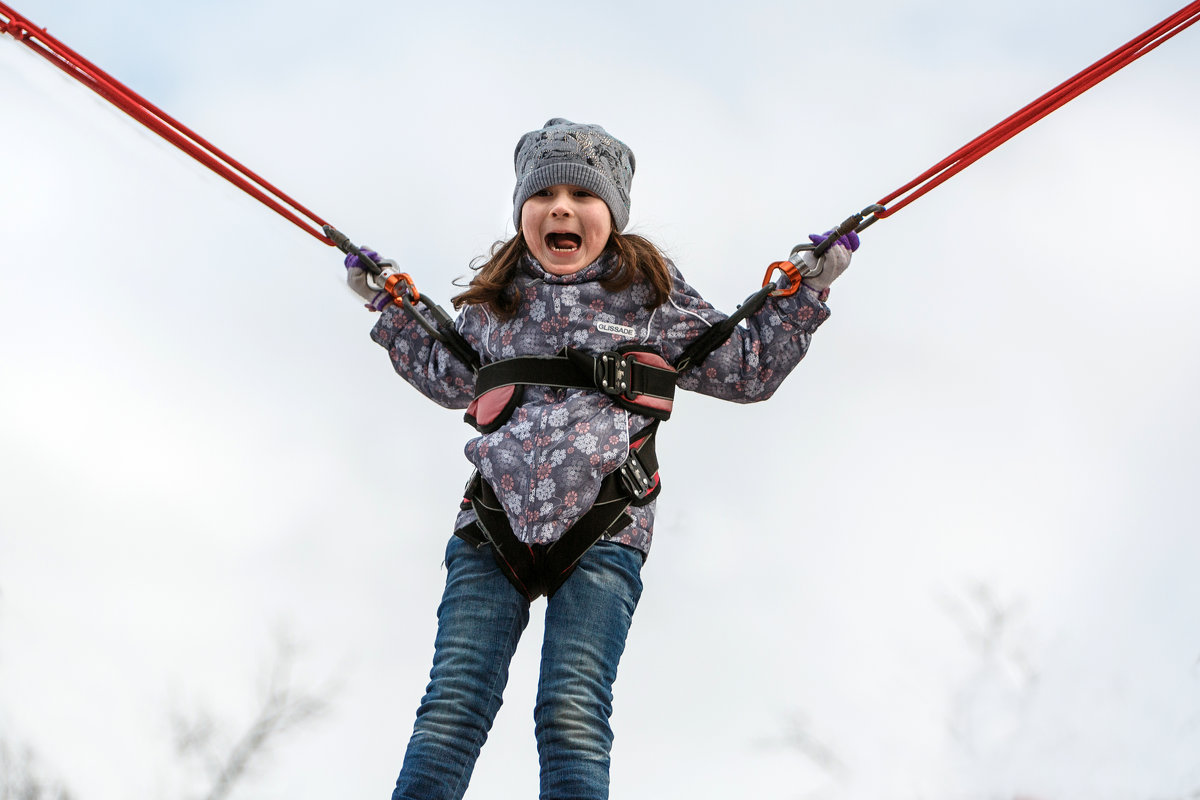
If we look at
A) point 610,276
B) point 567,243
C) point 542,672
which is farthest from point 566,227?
point 542,672

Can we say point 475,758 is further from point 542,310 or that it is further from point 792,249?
point 792,249

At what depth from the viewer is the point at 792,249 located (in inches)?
94.1

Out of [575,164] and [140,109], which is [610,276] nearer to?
[575,164]

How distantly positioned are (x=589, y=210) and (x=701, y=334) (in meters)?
0.35

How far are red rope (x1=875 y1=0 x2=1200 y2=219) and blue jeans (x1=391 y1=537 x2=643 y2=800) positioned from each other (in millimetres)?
939

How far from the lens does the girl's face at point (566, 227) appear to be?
241cm

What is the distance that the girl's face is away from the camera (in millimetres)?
2408

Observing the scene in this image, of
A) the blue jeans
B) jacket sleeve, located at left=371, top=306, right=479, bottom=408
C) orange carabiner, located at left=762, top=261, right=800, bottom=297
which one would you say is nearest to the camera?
the blue jeans

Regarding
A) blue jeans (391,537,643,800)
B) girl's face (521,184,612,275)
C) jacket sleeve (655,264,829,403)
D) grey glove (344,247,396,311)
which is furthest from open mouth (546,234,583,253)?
blue jeans (391,537,643,800)

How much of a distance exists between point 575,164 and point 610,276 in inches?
9.8

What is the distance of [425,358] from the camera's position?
8.47 feet

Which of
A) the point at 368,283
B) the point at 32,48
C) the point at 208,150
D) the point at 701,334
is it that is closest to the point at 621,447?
the point at 701,334

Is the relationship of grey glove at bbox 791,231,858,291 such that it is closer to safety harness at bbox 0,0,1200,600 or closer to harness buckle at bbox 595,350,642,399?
safety harness at bbox 0,0,1200,600

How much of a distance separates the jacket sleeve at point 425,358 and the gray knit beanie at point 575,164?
0.32 m
